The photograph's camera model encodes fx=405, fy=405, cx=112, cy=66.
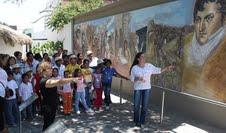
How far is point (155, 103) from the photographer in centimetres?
1211

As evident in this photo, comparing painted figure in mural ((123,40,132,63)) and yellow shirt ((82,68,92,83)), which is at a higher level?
painted figure in mural ((123,40,132,63))

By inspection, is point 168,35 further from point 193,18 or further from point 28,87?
point 28,87

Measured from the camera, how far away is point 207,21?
9.00m

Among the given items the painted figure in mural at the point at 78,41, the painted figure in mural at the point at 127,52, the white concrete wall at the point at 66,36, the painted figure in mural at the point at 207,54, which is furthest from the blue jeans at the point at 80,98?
the white concrete wall at the point at 66,36

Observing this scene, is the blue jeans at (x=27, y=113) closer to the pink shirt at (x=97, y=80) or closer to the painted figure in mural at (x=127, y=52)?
the pink shirt at (x=97, y=80)

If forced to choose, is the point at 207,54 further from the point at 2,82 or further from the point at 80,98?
the point at 2,82

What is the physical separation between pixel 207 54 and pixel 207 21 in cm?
74

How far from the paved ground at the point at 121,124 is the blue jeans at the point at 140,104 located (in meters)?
0.21

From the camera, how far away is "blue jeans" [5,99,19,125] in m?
9.09

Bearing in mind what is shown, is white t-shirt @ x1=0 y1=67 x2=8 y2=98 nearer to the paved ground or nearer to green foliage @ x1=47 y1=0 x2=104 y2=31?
the paved ground

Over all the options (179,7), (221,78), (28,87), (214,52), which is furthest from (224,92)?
(28,87)

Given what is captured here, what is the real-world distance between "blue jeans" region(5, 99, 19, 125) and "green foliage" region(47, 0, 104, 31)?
2396 cm

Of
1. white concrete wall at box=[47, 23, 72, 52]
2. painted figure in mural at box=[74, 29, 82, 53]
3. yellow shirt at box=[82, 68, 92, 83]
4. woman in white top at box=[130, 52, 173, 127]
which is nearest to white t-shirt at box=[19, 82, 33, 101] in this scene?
yellow shirt at box=[82, 68, 92, 83]

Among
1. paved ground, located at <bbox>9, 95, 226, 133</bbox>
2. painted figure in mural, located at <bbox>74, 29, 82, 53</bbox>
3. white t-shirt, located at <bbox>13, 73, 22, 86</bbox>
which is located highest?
painted figure in mural, located at <bbox>74, 29, 82, 53</bbox>
